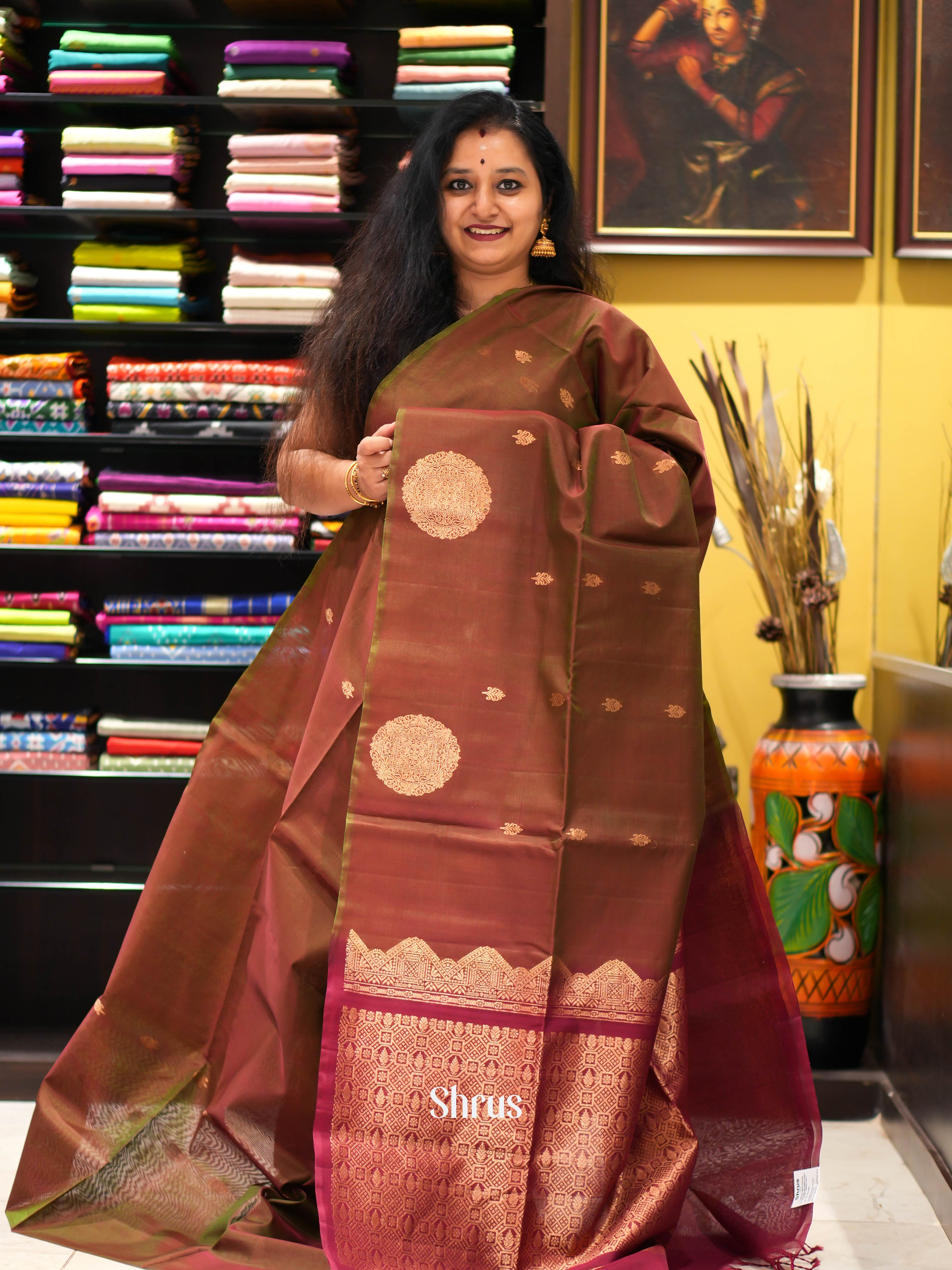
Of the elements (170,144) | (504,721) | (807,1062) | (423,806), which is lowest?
(807,1062)

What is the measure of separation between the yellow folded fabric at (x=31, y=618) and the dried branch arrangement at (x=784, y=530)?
1458 mm

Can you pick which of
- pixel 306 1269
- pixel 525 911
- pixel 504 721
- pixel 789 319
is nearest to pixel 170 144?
pixel 789 319

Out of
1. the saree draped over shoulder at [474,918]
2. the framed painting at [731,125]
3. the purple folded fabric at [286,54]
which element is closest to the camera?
the saree draped over shoulder at [474,918]

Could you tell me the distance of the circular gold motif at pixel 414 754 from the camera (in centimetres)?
159

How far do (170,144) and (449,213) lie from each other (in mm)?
1061

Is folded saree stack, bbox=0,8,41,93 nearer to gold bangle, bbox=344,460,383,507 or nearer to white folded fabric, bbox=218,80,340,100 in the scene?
white folded fabric, bbox=218,80,340,100

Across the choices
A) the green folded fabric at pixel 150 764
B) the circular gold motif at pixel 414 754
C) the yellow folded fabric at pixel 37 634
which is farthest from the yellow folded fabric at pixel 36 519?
the circular gold motif at pixel 414 754

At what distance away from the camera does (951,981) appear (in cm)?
202

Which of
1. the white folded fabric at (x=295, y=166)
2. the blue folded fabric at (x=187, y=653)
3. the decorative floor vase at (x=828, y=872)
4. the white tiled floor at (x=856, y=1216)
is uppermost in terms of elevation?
the white folded fabric at (x=295, y=166)

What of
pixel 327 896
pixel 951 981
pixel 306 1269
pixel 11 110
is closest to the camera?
pixel 306 1269

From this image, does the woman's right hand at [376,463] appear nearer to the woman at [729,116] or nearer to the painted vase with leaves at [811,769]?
the painted vase with leaves at [811,769]

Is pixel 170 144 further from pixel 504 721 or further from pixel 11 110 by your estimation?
pixel 504 721

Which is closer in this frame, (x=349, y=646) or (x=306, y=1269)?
(x=306, y=1269)

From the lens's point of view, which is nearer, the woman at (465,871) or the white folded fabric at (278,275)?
the woman at (465,871)
